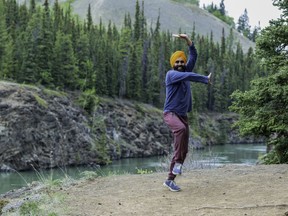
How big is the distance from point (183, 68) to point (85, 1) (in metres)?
178

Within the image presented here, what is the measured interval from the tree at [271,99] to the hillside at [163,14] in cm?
14646

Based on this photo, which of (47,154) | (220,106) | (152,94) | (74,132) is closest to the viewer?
(47,154)

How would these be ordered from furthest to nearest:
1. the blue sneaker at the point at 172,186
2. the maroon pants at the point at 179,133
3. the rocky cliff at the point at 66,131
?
the rocky cliff at the point at 66,131, the blue sneaker at the point at 172,186, the maroon pants at the point at 179,133

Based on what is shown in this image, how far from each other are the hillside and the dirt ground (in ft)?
490

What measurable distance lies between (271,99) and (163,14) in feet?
558

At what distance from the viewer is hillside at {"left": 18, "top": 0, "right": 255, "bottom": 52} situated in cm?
16450

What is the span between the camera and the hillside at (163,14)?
164500mm

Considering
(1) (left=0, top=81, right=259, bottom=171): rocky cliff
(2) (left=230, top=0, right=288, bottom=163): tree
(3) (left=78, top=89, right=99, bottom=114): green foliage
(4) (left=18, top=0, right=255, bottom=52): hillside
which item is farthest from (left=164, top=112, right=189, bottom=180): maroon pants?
(4) (left=18, top=0, right=255, bottom=52): hillside

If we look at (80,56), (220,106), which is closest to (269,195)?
(80,56)

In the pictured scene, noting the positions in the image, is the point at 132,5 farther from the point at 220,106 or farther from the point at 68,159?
the point at 68,159

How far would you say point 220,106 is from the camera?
10656cm

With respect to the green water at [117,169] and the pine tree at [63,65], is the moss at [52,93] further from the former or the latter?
the green water at [117,169]

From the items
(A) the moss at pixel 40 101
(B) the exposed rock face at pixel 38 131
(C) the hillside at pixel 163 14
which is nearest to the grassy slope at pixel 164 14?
(C) the hillside at pixel 163 14

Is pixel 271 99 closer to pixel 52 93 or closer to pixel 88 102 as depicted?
pixel 52 93
